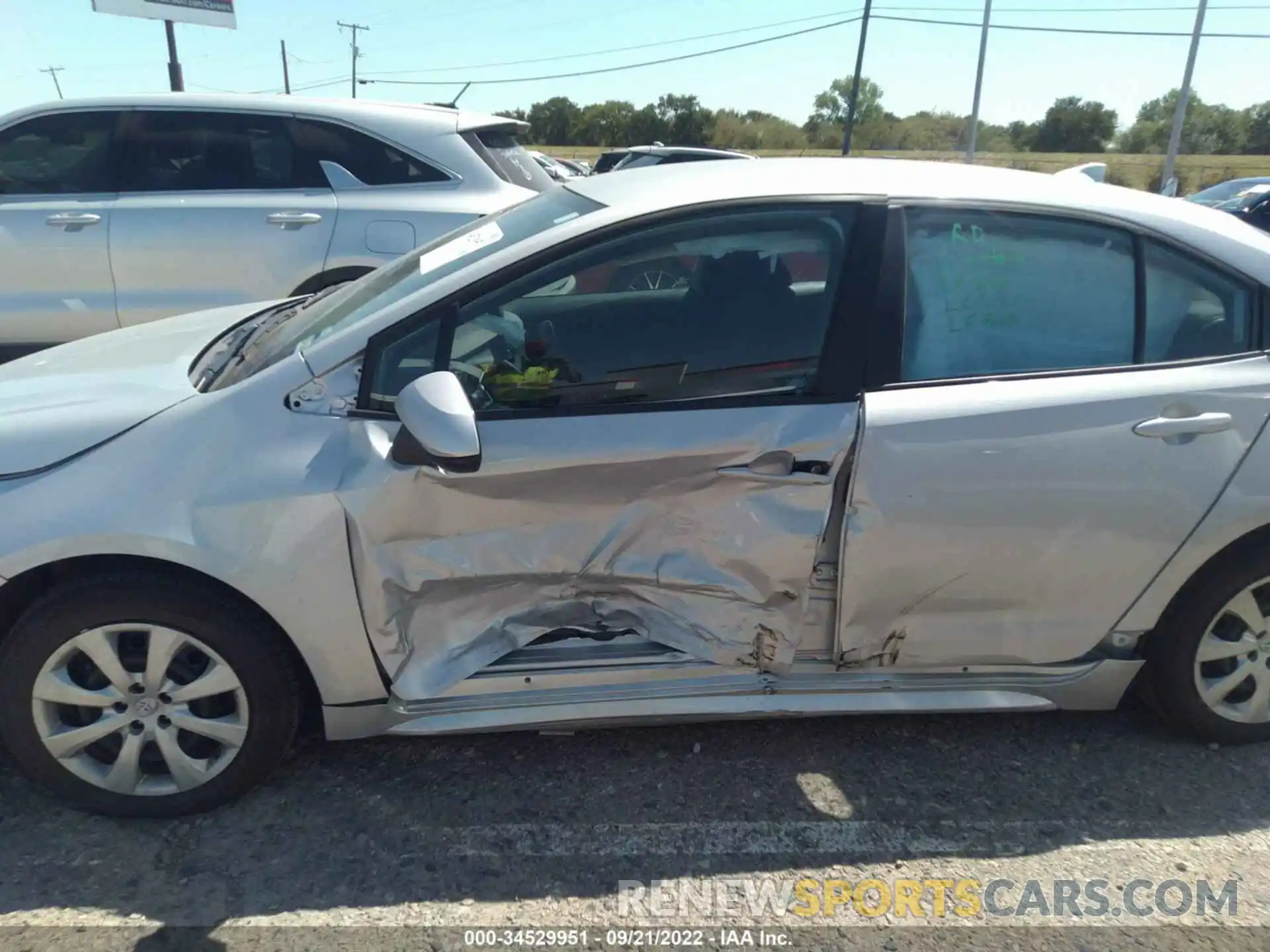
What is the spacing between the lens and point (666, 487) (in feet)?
7.47

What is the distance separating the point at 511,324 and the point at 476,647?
0.85 m

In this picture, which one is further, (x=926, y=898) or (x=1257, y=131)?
(x=1257, y=131)

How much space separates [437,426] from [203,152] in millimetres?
4019

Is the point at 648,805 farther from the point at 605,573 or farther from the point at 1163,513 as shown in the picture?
the point at 1163,513

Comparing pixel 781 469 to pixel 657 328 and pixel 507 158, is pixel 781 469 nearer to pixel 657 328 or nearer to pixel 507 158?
pixel 657 328

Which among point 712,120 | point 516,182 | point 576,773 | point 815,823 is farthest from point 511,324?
point 712,120

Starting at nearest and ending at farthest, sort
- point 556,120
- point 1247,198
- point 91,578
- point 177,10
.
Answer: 1. point 91,578
2. point 1247,198
3. point 177,10
4. point 556,120

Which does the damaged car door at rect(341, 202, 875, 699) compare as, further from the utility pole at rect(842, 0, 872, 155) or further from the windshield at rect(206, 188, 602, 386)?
the utility pole at rect(842, 0, 872, 155)

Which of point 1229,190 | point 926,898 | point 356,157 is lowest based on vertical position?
point 926,898

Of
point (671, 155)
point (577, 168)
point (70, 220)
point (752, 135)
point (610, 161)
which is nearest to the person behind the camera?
point (70, 220)

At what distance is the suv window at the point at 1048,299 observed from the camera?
2396 mm

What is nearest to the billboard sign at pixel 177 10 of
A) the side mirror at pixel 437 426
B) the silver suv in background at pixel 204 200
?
the silver suv in background at pixel 204 200

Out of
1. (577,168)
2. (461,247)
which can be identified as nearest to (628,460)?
(461,247)

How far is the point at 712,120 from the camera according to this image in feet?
189
